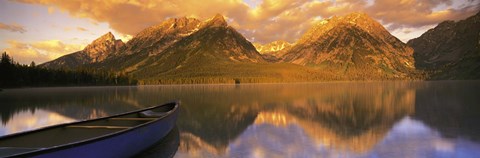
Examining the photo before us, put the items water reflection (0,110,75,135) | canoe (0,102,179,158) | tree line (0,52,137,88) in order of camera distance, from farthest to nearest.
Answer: tree line (0,52,137,88) → water reflection (0,110,75,135) → canoe (0,102,179,158)

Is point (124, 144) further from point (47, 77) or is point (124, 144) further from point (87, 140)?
point (47, 77)

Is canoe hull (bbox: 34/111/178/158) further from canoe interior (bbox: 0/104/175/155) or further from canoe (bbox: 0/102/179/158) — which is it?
canoe interior (bbox: 0/104/175/155)

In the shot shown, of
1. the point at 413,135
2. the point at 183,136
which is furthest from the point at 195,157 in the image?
the point at 413,135

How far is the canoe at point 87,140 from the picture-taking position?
1152 centimetres

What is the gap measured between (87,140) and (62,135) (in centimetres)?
555

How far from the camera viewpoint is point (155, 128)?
1833 cm

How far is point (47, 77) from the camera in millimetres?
137875

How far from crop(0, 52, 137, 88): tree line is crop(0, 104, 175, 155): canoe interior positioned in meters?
107

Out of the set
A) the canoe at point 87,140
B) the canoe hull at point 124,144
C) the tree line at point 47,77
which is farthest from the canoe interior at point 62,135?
the tree line at point 47,77

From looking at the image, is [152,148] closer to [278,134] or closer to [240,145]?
[240,145]

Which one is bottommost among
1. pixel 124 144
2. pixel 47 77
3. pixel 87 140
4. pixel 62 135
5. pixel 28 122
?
pixel 28 122

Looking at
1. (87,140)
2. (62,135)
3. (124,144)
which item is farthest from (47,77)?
(87,140)

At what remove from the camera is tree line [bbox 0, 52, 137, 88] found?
111069 millimetres

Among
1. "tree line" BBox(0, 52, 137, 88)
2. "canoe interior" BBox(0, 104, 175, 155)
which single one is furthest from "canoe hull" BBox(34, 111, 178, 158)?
"tree line" BBox(0, 52, 137, 88)
